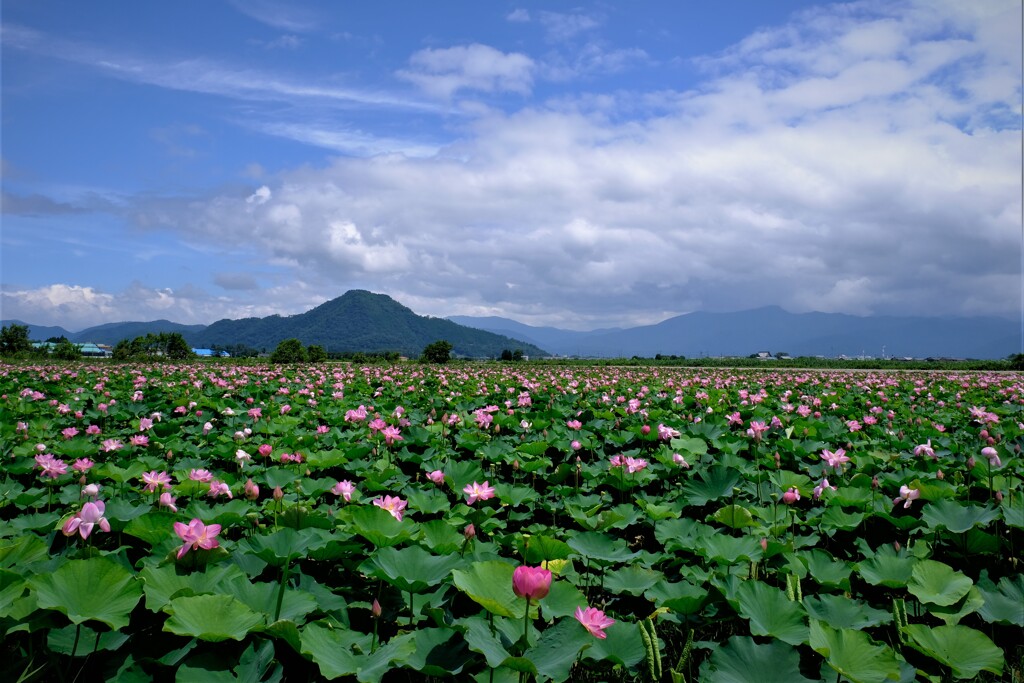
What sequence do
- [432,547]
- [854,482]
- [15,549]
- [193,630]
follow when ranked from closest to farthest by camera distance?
[193,630], [15,549], [432,547], [854,482]

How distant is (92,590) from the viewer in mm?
1867

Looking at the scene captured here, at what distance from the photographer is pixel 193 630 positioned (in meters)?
1.75

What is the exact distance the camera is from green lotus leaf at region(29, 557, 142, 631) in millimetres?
1804

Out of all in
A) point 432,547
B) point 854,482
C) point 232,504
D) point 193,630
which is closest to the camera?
point 193,630

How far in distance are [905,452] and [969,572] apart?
218cm

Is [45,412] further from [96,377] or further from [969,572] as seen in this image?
[969,572]

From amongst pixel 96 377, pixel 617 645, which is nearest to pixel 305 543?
pixel 617 645

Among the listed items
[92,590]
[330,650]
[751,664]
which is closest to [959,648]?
[751,664]

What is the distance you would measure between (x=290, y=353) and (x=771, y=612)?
28030mm

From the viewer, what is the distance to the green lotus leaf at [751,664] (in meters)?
1.87

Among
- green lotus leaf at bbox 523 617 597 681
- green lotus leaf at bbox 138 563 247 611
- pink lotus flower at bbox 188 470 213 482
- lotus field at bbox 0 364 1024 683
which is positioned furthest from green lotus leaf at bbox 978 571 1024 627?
pink lotus flower at bbox 188 470 213 482

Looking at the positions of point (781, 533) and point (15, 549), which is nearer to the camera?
point (15, 549)

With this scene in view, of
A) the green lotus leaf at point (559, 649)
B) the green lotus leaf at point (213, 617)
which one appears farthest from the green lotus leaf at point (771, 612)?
the green lotus leaf at point (213, 617)

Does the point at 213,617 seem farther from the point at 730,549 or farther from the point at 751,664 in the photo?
the point at 730,549
